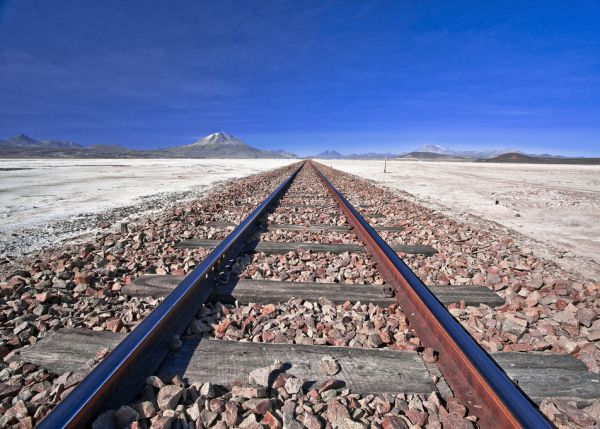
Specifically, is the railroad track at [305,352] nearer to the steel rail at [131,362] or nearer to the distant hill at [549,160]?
the steel rail at [131,362]

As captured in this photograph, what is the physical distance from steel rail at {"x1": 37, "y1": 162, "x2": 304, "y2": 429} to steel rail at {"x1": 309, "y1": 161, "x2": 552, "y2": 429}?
150cm

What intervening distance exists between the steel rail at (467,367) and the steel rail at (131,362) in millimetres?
1502

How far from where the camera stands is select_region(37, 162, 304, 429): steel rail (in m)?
1.30

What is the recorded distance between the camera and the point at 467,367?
5.30ft

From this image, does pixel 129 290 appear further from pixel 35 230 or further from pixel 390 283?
pixel 35 230

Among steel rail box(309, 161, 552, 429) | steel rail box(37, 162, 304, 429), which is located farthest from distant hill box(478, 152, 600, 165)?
steel rail box(37, 162, 304, 429)

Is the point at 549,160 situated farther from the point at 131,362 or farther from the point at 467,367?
the point at 131,362

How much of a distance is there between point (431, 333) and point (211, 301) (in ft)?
5.17


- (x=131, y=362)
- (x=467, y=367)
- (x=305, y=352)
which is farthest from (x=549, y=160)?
(x=131, y=362)

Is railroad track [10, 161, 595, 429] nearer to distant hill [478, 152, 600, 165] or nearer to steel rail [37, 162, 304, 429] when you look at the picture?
steel rail [37, 162, 304, 429]

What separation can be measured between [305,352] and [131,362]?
0.90 m

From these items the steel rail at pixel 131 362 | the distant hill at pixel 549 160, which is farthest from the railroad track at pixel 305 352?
the distant hill at pixel 549 160

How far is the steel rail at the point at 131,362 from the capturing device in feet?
4.28

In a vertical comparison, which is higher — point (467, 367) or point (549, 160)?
point (549, 160)
